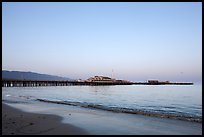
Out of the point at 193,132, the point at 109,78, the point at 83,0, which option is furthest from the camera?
the point at 109,78

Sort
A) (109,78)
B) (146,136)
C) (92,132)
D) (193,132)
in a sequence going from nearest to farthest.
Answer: (146,136) < (92,132) < (193,132) < (109,78)

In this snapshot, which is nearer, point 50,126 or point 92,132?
point 92,132

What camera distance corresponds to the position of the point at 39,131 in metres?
8.30

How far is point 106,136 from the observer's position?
25.8ft

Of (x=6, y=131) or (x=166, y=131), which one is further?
(x=166, y=131)

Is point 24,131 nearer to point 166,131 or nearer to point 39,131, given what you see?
point 39,131

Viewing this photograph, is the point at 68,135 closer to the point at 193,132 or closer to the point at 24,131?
the point at 24,131

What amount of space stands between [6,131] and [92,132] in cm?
319

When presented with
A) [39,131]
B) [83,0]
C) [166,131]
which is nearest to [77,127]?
[39,131]

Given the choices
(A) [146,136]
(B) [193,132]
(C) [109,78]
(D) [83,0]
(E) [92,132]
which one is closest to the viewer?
(D) [83,0]

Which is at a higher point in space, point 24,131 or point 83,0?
point 83,0

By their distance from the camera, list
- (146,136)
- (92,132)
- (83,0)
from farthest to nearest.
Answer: (92,132) → (146,136) → (83,0)

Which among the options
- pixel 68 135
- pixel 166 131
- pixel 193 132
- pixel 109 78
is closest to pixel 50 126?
pixel 68 135

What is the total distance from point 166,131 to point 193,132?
1.20 m
